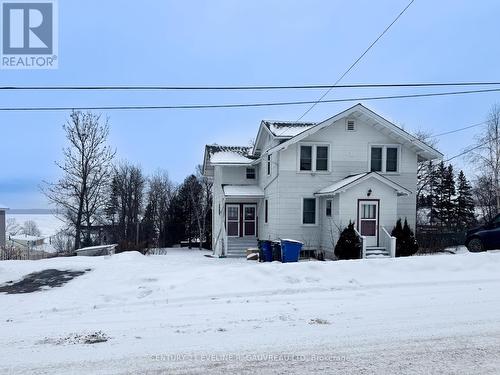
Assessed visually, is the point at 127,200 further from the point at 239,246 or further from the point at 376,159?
the point at 376,159

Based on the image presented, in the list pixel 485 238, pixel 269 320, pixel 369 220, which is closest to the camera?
pixel 269 320

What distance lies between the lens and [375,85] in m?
13.6

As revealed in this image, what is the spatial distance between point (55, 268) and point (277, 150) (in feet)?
36.5

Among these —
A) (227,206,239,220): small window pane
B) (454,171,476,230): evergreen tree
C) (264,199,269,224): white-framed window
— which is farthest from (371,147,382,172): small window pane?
(454,171,476,230): evergreen tree

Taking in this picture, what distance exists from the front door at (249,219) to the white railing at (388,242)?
28.7 ft

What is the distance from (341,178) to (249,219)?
718 cm

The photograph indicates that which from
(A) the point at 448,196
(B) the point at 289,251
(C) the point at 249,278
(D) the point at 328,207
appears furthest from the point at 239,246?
(A) the point at 448,196

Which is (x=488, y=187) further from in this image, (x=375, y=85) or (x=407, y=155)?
(x=375, y=85)

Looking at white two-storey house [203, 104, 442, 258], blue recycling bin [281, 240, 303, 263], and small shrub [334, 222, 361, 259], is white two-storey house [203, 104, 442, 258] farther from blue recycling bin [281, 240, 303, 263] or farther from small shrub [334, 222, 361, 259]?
blue recycling bin [281, 240, 303, 263]

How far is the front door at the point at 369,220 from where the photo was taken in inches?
759

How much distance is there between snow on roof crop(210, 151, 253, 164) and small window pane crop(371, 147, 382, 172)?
7.60 metres

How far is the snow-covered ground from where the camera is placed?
508cm

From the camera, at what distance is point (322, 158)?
21.1 metres

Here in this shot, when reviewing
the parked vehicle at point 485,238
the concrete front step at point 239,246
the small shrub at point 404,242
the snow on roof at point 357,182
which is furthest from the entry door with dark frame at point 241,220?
the parked vehicle at point 485,238
